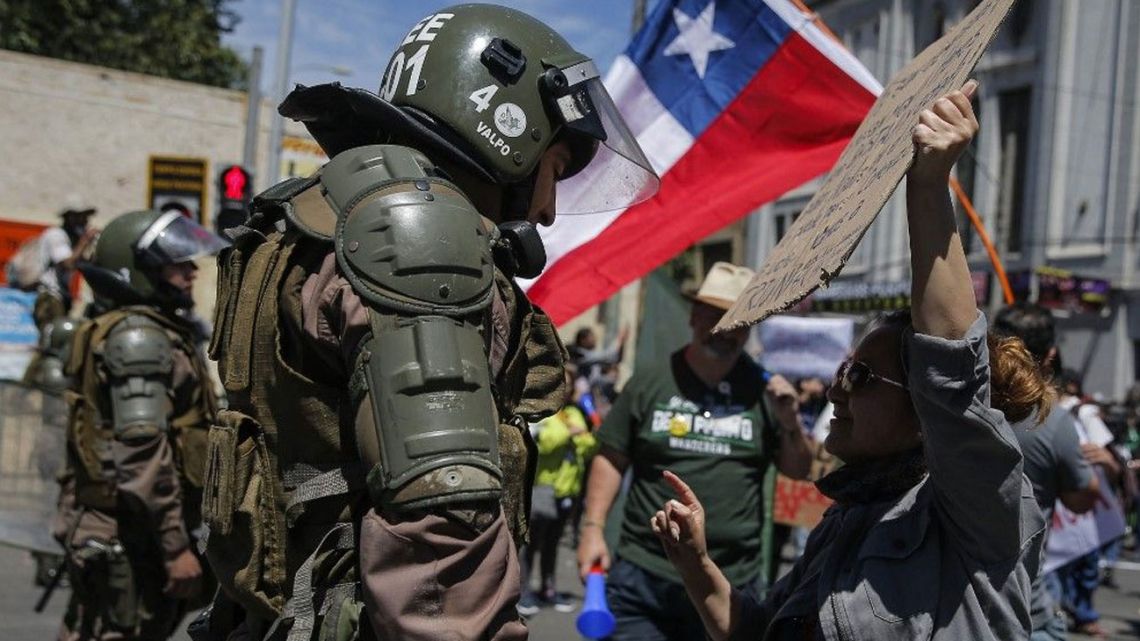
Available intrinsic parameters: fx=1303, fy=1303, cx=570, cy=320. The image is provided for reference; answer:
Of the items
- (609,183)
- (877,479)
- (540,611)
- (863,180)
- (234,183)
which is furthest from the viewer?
(234,183)

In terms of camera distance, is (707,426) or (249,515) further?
(707,426)

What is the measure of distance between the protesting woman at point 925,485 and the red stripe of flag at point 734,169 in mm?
2703

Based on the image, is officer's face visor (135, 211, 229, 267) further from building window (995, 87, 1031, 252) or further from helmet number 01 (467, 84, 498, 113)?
building window (995, 87, 1031, 252)

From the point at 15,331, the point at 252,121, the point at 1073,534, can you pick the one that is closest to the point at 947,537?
the point at 1073,534

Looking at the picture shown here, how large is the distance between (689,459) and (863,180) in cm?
291

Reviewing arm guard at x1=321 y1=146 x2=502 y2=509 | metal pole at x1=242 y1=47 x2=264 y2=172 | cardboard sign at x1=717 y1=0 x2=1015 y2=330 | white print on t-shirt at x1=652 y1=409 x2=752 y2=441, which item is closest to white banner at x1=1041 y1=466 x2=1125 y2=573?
white print on t-shirt at x1=652 y1=409 x2=752 y2=441

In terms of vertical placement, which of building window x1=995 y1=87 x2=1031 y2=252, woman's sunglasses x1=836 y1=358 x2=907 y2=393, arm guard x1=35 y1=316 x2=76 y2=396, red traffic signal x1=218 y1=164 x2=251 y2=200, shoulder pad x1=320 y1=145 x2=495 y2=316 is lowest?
arm guard x1=35 y1=316 x2=76 y2=396

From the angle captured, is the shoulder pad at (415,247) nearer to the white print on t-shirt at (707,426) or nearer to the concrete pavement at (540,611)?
the white print on t-shirt at (707,426)

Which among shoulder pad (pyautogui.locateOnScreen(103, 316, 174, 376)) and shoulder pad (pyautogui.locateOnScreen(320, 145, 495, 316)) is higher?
shoulder pad (pyautogui.locateOnScreen(320, 145, 495, 316))

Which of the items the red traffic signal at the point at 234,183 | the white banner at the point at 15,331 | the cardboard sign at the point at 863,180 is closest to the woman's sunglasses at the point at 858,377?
the cardboard sign at the point at 863,180

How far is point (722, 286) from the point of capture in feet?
18.2

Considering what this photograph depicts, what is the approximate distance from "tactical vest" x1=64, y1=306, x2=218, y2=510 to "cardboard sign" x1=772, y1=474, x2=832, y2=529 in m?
3.64

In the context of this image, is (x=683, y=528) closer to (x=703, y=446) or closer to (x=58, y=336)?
(x=703, y=446)

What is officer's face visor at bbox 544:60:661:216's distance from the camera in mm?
2539
